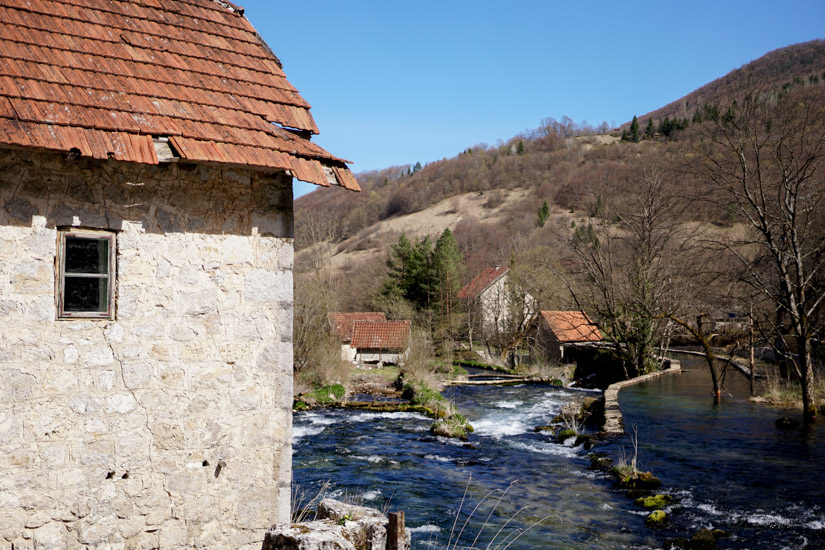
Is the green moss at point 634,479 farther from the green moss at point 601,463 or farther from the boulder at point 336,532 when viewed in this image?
the boulder at point 336,532

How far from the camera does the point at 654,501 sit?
10711mm

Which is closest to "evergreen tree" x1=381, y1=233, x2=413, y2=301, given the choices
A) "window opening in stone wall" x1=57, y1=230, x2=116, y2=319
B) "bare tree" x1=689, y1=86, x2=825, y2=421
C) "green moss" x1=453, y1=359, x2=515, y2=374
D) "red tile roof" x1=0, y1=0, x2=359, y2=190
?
"green moss" x1=453, y1=359, x2=515, y2=374

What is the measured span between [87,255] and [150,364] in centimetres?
107

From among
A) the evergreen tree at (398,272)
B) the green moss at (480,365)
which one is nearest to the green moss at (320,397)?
the green moss at (480,365)

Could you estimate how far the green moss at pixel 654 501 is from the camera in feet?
34.8

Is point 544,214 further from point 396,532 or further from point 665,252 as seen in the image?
point 396,532

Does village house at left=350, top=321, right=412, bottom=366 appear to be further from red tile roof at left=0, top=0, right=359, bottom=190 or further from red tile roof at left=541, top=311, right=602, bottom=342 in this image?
red tile roof at left=0, top=0, right=359, bottom=190

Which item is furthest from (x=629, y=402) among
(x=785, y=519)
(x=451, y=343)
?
(x=451, y=343)

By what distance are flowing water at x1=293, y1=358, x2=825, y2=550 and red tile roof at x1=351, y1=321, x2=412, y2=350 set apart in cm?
1585

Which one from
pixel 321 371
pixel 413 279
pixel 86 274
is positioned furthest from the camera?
pixel 413 279

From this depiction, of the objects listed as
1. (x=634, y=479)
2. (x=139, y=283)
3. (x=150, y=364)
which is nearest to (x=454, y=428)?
(x=634, y=479)

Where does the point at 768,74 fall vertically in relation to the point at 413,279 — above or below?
above

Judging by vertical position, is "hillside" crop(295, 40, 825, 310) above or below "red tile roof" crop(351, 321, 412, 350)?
above

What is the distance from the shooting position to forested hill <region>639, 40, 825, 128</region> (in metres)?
15.7
